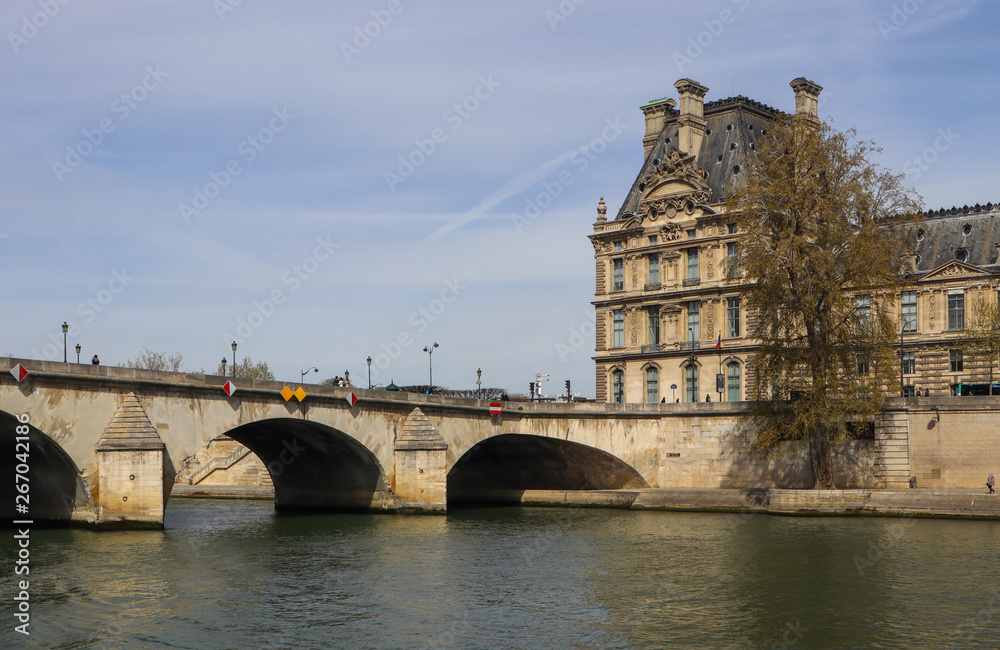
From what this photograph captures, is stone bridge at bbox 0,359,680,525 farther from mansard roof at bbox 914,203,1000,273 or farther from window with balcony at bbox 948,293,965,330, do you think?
mansard roof at bbox 914,203,1000,273

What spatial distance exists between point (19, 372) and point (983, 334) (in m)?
54.2

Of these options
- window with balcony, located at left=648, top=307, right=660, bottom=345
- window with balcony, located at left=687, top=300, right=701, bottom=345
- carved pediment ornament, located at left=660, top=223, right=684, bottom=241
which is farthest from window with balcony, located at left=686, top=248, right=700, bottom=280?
window with balcony, located at left=648, top=307, right=660, bottom=345

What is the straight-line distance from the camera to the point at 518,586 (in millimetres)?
→ 37000

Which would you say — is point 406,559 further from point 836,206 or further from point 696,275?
point 696,275

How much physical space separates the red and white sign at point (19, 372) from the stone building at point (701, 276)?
4710 centimetres

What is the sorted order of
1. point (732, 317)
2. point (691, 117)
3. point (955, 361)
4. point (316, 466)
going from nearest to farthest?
point (316, 466), point (955, 361), point (732, 317), point (691, 117)

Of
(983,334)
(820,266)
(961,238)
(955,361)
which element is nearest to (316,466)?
(820,266)

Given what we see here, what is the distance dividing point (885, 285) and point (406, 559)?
2962 centimetres

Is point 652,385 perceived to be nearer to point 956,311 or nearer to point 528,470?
point 528,470

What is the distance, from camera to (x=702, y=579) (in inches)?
1502

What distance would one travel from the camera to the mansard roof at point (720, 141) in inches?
3415

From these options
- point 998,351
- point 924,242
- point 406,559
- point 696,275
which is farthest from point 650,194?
point 406,559

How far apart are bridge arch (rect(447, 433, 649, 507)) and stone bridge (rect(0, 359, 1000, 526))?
10 centimetres

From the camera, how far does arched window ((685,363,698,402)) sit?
3314 inches
